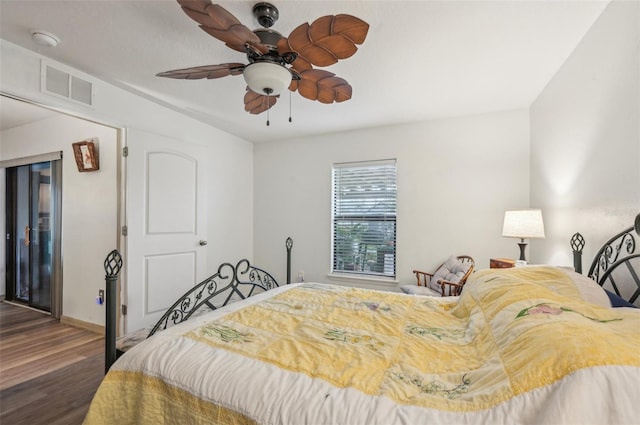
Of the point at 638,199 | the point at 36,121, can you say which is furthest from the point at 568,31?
the point at 36,121

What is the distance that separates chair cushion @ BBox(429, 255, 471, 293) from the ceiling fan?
224 centimetres

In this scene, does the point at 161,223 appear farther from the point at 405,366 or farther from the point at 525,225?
the point at 525,225

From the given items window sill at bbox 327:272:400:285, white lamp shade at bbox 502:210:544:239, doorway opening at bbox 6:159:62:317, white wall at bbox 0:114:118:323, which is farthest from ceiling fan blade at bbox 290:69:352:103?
doorway opening at bbox 6:159:62:317

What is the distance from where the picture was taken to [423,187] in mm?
3539

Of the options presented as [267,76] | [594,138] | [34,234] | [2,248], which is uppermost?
[267,76]

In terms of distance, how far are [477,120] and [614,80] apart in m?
1.74

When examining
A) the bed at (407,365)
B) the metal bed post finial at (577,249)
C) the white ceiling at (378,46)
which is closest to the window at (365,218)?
the white ceiling at (378,46)

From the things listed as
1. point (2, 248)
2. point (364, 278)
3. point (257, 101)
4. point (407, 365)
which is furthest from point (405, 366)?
point (2, 248)

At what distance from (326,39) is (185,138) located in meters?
2.65

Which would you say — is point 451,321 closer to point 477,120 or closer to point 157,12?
point 157,12

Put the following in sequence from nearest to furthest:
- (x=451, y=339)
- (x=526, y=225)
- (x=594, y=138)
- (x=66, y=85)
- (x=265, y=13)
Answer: (x=451, y=339)
(x=265, y=13)
(x=594, y=138)
(x=66, y=85)
(x=526, y=225)

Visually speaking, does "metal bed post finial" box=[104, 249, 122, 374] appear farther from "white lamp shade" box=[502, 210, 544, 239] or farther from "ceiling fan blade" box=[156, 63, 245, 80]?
"white lamp shade" box=[502, 210, 544, 239]

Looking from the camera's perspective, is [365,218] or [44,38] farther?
[365,218]

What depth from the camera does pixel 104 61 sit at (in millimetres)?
2256
